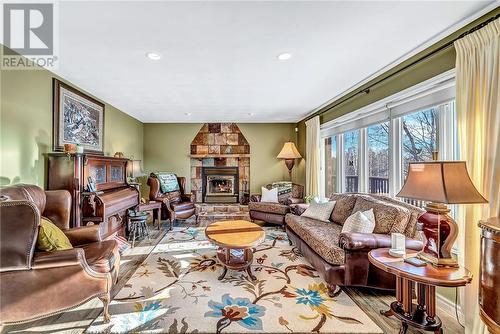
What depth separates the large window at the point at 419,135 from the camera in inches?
97.2

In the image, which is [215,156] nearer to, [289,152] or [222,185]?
[222,185]

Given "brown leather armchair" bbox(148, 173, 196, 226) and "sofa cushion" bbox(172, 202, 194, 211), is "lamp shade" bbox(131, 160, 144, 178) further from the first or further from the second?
"sofa cushion" bbox(172, 202, 194, 211)

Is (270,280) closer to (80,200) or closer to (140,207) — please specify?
(80,200)

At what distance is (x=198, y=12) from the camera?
175cm

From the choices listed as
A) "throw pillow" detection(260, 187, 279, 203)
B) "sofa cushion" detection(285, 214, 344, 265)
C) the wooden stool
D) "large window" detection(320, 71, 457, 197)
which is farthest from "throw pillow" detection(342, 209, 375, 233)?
the wooden stool

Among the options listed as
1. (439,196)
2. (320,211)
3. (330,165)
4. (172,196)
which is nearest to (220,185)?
(172,196)

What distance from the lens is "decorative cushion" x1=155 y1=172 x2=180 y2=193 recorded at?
5145mm

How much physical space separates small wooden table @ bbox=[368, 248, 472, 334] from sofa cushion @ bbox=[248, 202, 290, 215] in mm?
2698

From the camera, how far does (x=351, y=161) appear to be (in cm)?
416

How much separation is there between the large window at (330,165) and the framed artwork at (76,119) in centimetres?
442

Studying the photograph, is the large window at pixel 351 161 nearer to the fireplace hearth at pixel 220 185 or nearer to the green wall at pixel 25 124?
the fireplace hearth at pixel 220 185

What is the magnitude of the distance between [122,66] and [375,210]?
3.41m

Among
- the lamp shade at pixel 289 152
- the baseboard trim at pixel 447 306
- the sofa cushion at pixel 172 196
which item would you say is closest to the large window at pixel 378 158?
the baseboard trim at pixel 447 306

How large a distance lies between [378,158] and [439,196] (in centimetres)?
203
